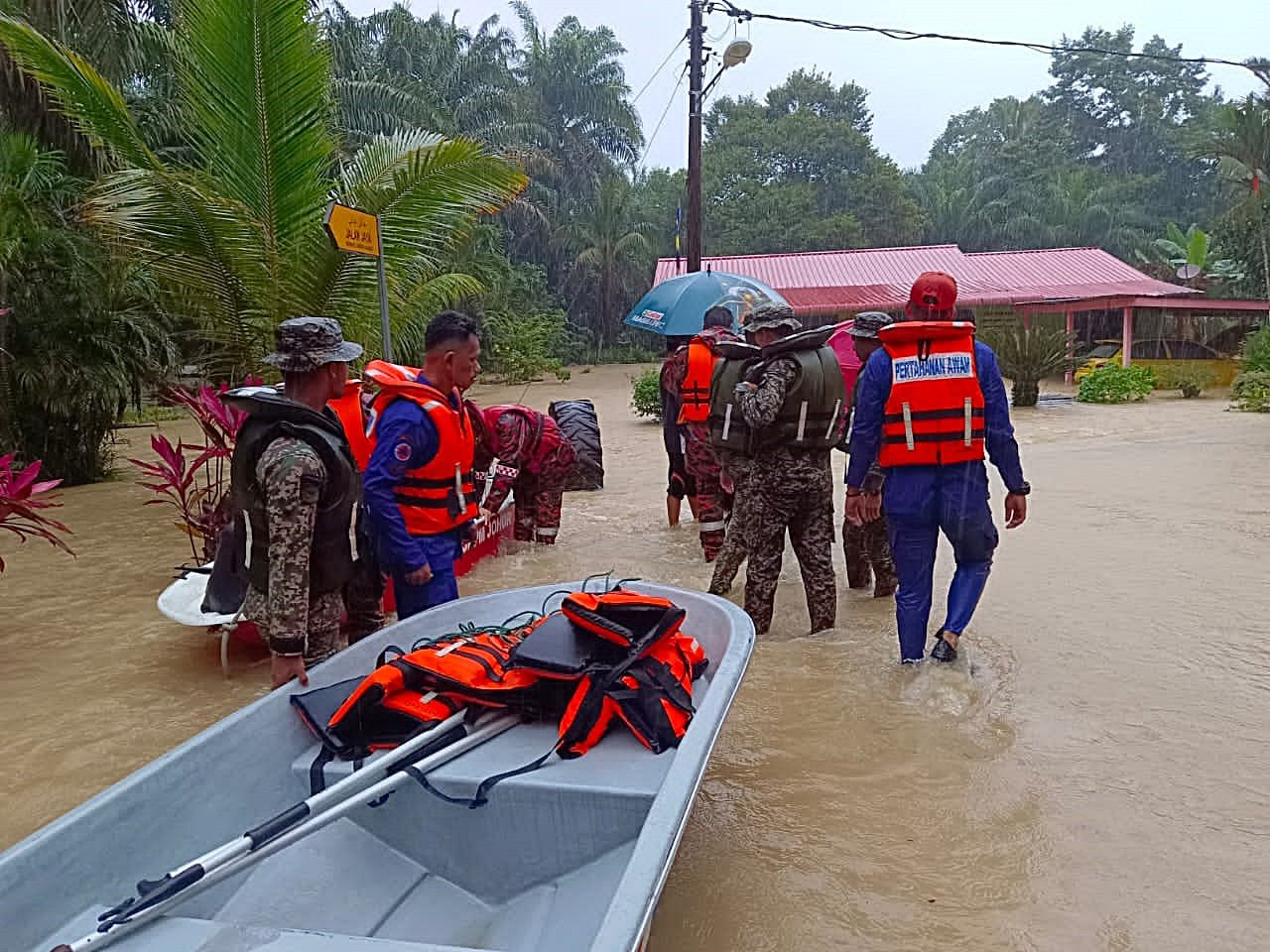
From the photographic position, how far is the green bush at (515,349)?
1161 inches

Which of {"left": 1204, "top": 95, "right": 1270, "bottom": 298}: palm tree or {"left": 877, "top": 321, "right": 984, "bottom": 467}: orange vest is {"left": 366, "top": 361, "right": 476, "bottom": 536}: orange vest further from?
{"left": 1204, "top": 95, "right": 1270, "bottom": 298}: palm tree

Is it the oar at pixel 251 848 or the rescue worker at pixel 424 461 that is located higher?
the rescue worker at pixel 424 461

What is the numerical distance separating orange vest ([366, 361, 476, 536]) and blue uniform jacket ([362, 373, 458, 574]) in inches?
1.1

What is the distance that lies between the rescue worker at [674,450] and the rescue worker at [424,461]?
12.4 ft

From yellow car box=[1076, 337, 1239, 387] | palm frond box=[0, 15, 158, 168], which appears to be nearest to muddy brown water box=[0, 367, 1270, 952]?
palm frond box=[0, 15, 158, 168]

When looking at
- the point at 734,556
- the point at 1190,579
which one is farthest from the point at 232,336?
the point at 1190,579

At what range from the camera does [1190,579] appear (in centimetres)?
661

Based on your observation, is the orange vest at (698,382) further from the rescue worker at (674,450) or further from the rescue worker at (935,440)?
the rescue worker at (935,440)

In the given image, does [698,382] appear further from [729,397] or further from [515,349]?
[515,349]

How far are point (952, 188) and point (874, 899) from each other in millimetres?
50133

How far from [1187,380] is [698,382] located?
56.6 feet

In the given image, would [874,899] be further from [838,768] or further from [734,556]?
[734,556]

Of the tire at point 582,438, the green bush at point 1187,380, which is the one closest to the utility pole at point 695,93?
the tire at point 582,438

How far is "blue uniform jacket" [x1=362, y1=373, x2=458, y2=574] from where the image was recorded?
12.5ft
